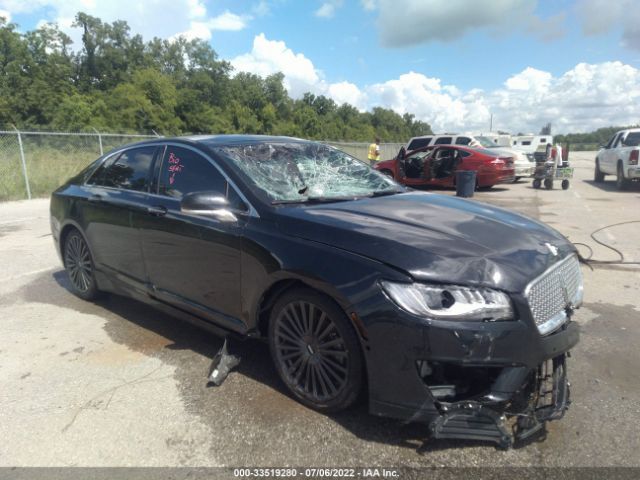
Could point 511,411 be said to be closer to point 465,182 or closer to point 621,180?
point 465,182

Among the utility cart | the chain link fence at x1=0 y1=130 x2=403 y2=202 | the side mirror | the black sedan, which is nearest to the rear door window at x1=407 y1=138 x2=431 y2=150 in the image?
the utility cart

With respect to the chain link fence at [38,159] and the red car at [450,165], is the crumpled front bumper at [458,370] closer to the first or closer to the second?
the red car at [450,165]

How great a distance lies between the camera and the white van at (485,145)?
17000 millimetres

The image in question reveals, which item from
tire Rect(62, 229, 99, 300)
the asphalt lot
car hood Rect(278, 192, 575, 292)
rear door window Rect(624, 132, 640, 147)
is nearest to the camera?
car hood Rect(278, 192, 575, 292)

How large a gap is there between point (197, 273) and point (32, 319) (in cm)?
216

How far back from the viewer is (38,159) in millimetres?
15719

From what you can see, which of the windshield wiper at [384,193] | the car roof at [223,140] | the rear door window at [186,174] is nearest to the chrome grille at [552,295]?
the windshield wiper at [384,193]

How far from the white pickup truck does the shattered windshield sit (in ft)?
43.2

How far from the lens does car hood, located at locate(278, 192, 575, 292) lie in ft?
7.73

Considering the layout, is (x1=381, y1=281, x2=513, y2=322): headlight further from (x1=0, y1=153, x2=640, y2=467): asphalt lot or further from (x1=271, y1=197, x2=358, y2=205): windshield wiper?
(x1=271, y1=197, x2=358, y2=205): windshield wiper

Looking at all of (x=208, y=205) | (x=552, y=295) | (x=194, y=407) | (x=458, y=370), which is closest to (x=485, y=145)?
(x=552, y=295)

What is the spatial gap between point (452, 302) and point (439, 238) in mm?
426

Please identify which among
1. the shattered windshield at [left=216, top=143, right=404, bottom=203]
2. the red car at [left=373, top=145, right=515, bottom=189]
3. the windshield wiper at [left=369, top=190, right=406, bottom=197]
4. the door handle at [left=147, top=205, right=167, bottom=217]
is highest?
the shattered windshield at [left=216, top=143, right=404, bottom=203]

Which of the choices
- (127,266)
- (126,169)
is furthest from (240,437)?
(126,169)
